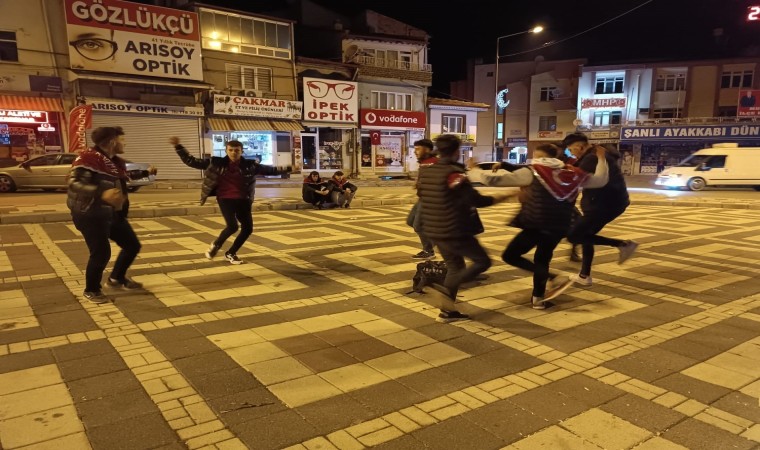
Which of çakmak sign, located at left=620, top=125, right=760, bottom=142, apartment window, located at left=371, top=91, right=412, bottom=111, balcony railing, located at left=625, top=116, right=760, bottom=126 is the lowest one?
çakmak sign, located at left=620, top=125, right=760, bottom=142

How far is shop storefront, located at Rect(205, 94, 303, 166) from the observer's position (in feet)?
86.8

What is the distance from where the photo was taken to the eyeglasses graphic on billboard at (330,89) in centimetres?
2970

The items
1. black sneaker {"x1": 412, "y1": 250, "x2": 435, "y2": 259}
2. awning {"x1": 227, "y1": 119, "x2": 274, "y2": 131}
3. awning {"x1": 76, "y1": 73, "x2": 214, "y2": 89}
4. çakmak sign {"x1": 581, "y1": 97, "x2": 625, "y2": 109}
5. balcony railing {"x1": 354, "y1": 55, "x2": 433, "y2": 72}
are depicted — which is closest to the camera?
black sneaker {"x1": 412, "y1": 250, "x2": 435, "y2": 259}

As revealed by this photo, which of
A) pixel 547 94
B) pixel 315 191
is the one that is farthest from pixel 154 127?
pixel 547 94

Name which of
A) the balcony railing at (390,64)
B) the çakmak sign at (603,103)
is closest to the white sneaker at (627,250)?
the balcony railing at (390,64)

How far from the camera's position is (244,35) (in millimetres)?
27766

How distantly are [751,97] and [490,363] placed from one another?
42775 millimetres

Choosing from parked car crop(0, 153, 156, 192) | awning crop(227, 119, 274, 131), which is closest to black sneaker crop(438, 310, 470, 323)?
parked car crop(0, 153, 156, 192)

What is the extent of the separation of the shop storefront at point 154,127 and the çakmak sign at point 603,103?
30.5 m

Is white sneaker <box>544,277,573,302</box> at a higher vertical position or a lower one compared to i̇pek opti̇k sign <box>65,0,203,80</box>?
lower

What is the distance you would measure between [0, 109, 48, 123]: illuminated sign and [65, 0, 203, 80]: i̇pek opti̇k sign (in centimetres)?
253

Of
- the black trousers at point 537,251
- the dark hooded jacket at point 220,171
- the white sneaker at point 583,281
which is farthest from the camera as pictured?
the dark hooded jacket at point 220,171

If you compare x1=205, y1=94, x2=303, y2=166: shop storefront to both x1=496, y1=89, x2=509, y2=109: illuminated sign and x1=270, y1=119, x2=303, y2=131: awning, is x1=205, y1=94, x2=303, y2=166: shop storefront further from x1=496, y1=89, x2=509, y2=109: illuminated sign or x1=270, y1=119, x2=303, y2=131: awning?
x1=496, y1=89, x2=509, y2=109: illuminated sign

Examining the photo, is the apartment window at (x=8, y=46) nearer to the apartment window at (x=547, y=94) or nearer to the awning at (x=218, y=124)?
the awning at (x=218, y=124)
